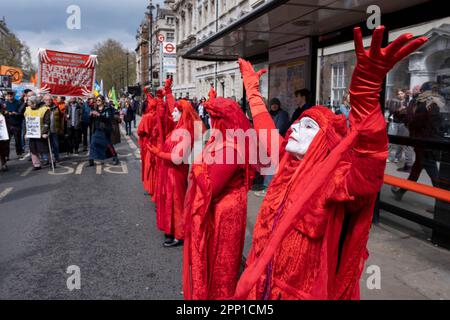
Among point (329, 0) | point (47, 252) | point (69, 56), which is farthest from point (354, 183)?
point (69, 56)

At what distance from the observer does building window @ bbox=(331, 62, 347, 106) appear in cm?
601

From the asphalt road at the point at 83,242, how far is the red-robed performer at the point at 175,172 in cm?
35

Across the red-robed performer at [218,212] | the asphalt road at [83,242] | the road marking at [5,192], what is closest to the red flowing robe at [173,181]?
the asphalt road at [83,242]

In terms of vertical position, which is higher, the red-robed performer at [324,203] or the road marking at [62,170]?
the red-robed performer at [324,203]

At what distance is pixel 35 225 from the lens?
5254 millimetres

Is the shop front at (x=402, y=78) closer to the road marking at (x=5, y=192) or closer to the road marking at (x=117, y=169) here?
the road marking at (x=117, y=169)

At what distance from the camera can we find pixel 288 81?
23.7ft

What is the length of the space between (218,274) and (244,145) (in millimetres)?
899

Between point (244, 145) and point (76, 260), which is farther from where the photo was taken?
point (76, 260)

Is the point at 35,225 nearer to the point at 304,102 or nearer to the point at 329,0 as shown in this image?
the point at 304,102

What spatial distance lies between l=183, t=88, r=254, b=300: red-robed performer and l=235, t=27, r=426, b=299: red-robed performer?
0.54 meters

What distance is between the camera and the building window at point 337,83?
19.7 ft

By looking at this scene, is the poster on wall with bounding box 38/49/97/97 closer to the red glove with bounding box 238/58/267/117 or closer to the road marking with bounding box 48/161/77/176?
the road marking with bounding box 48/161/77/176
